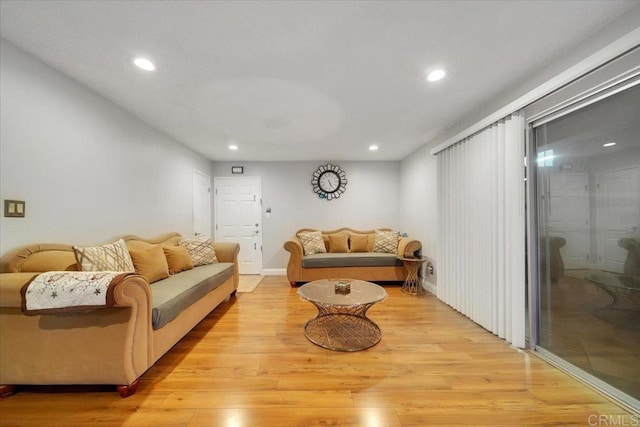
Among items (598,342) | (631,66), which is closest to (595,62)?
(631,66)

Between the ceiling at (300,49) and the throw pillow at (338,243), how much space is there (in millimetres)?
2382

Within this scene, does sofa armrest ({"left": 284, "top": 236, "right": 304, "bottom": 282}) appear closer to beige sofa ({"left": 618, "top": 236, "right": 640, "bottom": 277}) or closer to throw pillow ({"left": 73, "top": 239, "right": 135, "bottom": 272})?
throw pillow ({"left": 73, "top": 239, "right": 135, "bottom": 272})

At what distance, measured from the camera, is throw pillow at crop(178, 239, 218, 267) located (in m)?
3.13

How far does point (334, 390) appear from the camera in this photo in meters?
1.58

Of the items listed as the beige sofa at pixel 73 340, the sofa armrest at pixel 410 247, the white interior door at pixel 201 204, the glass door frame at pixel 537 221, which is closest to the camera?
the beige sofa at pixel 73 340

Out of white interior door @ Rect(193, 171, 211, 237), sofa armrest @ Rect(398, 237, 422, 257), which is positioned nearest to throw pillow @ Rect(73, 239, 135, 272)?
white interior door @ Rect(193, 171, 211, 237)

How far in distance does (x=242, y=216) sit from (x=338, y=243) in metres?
1.99

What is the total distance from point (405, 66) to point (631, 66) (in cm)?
124

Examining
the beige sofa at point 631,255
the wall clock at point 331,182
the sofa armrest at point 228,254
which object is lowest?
the sofa armrest at point 228,254

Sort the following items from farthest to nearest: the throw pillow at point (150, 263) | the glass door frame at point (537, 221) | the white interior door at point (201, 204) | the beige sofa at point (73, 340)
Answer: the white interior door at point (201, 204), the throw pillow at point (150, 263), the glass door frame at point (537, 221), the beige sofa at point (73, 340)

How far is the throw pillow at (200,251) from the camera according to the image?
3.13 metres

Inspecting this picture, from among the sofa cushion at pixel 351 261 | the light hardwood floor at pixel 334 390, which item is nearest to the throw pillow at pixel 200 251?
the light hardwood floor at pixel 334 390

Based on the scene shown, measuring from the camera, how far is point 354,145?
3.81m

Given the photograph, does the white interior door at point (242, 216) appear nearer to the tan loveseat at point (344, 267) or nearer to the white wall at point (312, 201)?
the white wall at point (312, 201)
